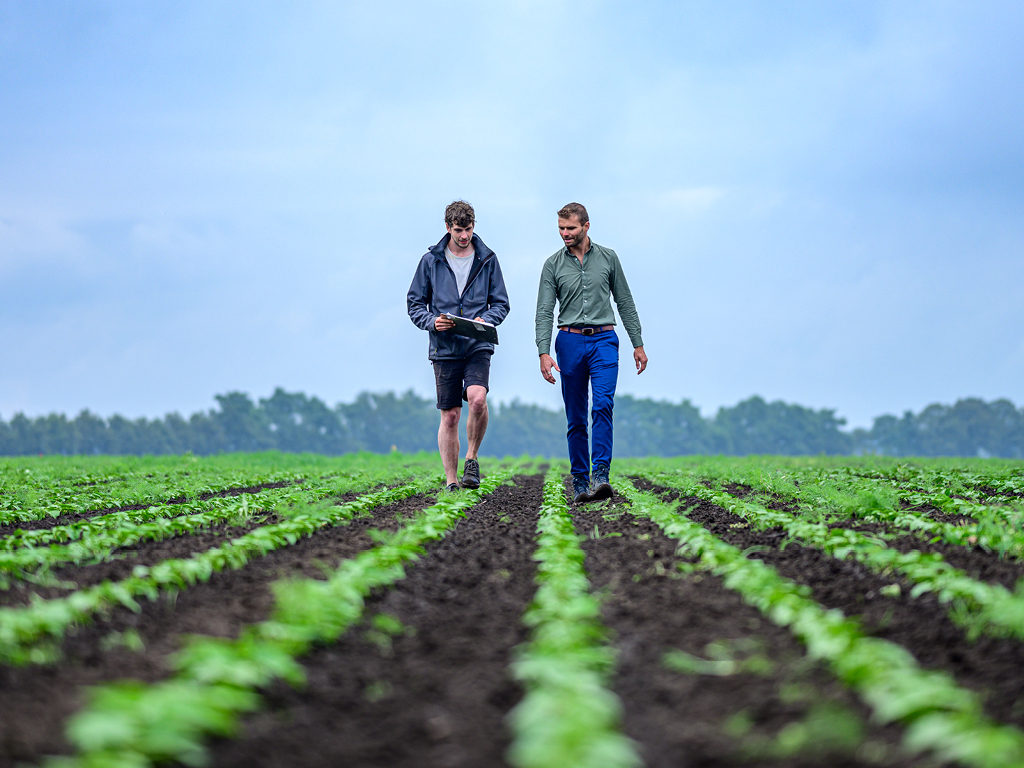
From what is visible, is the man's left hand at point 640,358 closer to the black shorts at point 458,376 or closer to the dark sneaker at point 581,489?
the dark sneaker at point 581,489

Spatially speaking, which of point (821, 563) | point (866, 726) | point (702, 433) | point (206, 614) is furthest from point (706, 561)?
point (702, 433)

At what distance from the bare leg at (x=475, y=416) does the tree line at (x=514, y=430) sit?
296 ft

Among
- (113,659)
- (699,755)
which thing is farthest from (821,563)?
(113,659)

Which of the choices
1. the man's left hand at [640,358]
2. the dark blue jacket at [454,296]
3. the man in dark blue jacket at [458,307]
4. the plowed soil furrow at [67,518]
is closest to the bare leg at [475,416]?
the man in dark blue jacket at [458,307]

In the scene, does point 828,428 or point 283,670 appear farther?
point 828,428

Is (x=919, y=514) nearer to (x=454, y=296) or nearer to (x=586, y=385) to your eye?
(x=586, y=385)

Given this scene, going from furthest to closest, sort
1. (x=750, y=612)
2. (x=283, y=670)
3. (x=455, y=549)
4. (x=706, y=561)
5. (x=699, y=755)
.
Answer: (x=455, y=549) < (x=706, y=561) < (x=750, y=612) < (x=283, y=670) < (x=699, y=755)

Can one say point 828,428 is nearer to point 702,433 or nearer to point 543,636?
point 702,433

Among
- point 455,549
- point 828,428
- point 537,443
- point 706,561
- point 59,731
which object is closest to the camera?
point 59,731

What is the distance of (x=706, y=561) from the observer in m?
4.83

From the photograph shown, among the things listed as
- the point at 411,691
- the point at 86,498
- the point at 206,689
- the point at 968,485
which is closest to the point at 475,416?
the point at 86,498

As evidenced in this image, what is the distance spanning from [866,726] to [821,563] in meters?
2.78

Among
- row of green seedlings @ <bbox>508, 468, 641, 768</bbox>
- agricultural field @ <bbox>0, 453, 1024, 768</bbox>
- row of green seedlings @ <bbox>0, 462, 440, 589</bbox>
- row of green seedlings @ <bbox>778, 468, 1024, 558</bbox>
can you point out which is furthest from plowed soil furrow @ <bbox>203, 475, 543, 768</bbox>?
row of green seedlings @ <bbox>778, 468, 1024, 558</bbox>

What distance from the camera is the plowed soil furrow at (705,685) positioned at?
91.0 inches
